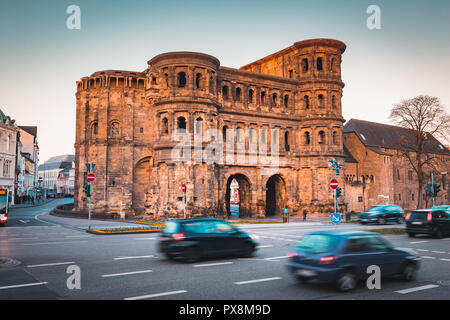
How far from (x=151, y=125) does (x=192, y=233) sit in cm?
3124

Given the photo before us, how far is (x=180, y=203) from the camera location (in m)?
37.2

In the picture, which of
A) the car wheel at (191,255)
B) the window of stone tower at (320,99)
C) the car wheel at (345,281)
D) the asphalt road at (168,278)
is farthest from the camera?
the window of stone tower at (320,99)

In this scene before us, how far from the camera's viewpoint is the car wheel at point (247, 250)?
13898mm

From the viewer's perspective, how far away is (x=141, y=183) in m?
42.9

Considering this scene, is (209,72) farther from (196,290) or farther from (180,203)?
(196,290)

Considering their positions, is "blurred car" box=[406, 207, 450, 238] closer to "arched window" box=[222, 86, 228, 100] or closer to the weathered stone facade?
the weathered stone facade

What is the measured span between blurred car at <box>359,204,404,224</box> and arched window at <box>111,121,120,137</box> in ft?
84.9

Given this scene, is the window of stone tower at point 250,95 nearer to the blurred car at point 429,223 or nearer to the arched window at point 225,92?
the arched window at point 225,92

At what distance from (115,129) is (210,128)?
10901 mm

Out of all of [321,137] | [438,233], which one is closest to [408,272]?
[438,233]

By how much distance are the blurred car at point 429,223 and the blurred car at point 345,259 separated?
11.9 meters

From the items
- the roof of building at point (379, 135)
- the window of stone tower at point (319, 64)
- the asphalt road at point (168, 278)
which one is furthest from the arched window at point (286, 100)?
the asphalt road at point (168, 278)


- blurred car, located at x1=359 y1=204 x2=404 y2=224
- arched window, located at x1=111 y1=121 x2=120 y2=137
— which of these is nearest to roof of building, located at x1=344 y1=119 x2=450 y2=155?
blurred car, located at x1=359 y1=204 x2=404 y2=224
